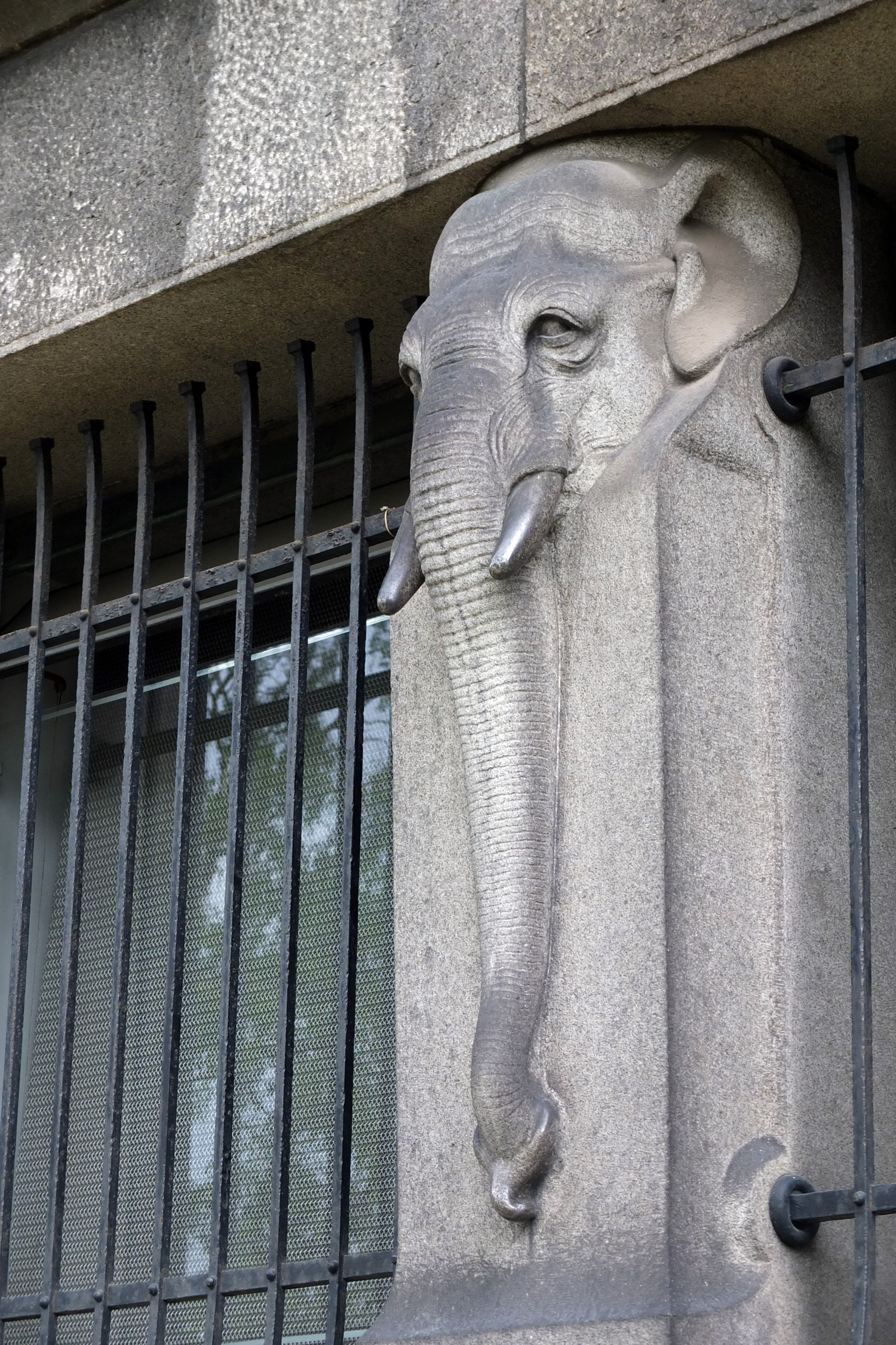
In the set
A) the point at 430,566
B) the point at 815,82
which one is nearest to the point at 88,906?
the point at 430,566

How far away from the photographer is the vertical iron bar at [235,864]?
150 inches

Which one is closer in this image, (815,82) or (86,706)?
(815,82)

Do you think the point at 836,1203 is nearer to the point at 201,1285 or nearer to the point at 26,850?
the point at 201,1285

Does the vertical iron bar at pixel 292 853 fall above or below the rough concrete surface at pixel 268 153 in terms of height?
below

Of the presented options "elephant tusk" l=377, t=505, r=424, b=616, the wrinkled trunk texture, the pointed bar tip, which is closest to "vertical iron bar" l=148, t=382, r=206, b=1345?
"elephant tusk" l=377, t=505, r=424, b=616

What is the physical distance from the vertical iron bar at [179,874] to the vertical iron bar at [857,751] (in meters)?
1.35

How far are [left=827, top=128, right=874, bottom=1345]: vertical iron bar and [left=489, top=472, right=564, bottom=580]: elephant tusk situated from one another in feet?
1.46

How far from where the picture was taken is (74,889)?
4.31 m

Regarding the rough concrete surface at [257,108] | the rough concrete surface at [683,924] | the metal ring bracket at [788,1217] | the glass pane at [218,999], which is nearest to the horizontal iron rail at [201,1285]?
the glass pane at [218,999]

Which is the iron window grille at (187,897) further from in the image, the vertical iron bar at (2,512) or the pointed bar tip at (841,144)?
the pointed bar tip at (841,144)

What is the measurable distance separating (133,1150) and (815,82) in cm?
257

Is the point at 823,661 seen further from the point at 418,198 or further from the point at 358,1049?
the point at 358,1049

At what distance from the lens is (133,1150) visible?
461cm

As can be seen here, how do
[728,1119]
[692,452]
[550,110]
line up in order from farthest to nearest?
[550,110] < [692,452] < [728,1119]
